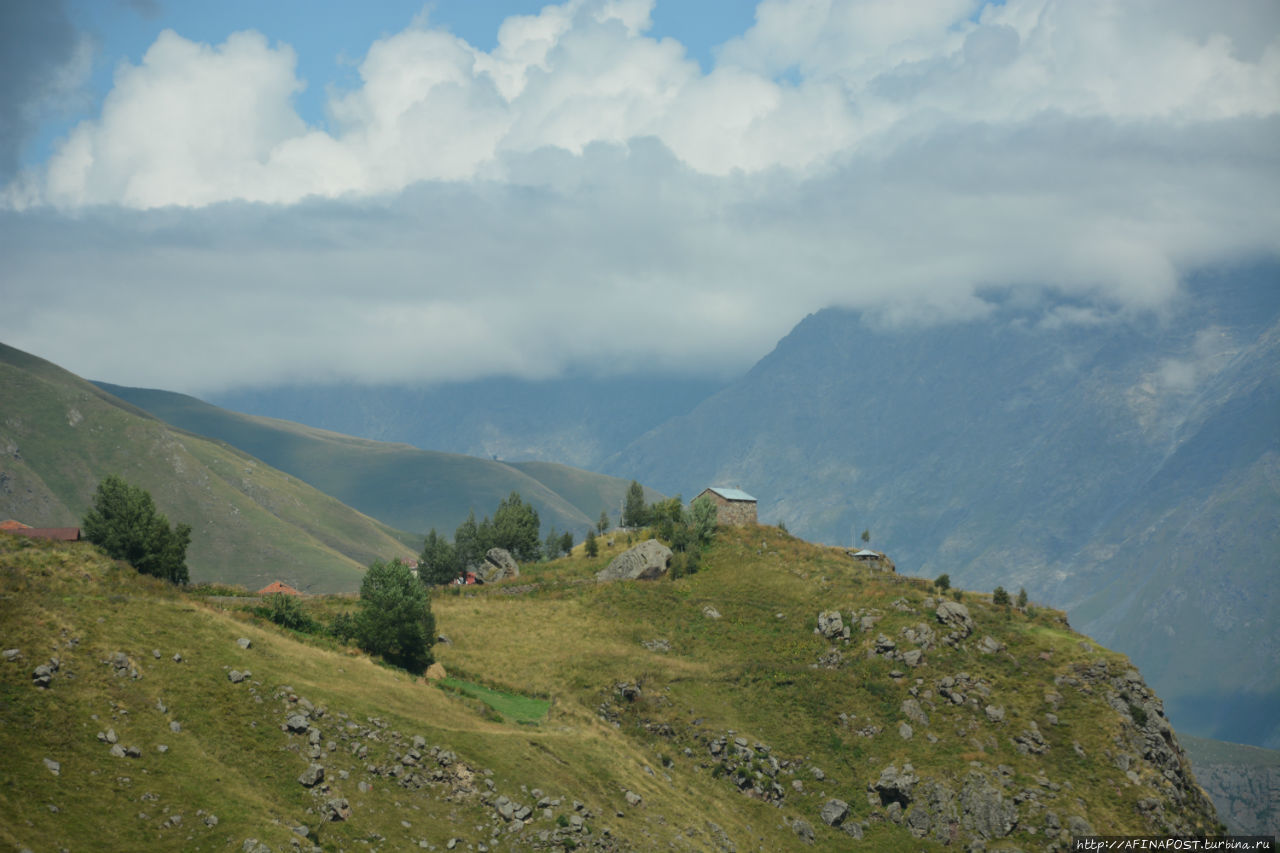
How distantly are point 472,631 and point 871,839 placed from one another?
42.1 m

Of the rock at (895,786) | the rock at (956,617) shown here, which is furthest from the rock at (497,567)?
the rock at (895,786)

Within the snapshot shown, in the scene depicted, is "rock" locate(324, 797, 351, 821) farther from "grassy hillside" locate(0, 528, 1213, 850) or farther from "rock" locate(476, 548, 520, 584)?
"rock" locate(476, 548, 520, 584)

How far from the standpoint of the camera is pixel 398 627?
75.7 m

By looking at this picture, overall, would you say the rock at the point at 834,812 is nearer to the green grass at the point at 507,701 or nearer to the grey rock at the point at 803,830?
the grey rock at the point at 803,830

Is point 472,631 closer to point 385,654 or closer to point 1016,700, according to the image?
point 385,654

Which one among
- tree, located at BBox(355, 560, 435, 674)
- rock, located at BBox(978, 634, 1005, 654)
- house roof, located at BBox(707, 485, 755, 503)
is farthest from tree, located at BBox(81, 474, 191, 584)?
house roof, located at BBox(707, 485, 755, 503)

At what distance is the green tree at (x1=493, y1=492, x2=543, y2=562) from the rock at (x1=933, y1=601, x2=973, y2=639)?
7684 cm

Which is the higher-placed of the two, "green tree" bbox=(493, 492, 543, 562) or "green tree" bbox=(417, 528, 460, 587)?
"green tree" bbox=(493, 492, 543, 562)

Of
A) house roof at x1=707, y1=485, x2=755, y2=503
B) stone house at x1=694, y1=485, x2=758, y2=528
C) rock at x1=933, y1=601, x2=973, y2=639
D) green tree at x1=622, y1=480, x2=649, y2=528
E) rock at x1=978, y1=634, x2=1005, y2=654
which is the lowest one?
rock at x1=978, y1=634, x2=1005, y2=654

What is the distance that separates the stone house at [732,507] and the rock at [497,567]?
29487 mm

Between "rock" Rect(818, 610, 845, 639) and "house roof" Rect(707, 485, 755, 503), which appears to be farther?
"house roof" Rect(707, 485, 755, 503)

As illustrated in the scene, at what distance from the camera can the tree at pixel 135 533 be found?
8400 centimetres

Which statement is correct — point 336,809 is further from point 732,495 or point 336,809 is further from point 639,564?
point 732,495

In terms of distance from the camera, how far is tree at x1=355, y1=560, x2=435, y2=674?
75.3 meters
